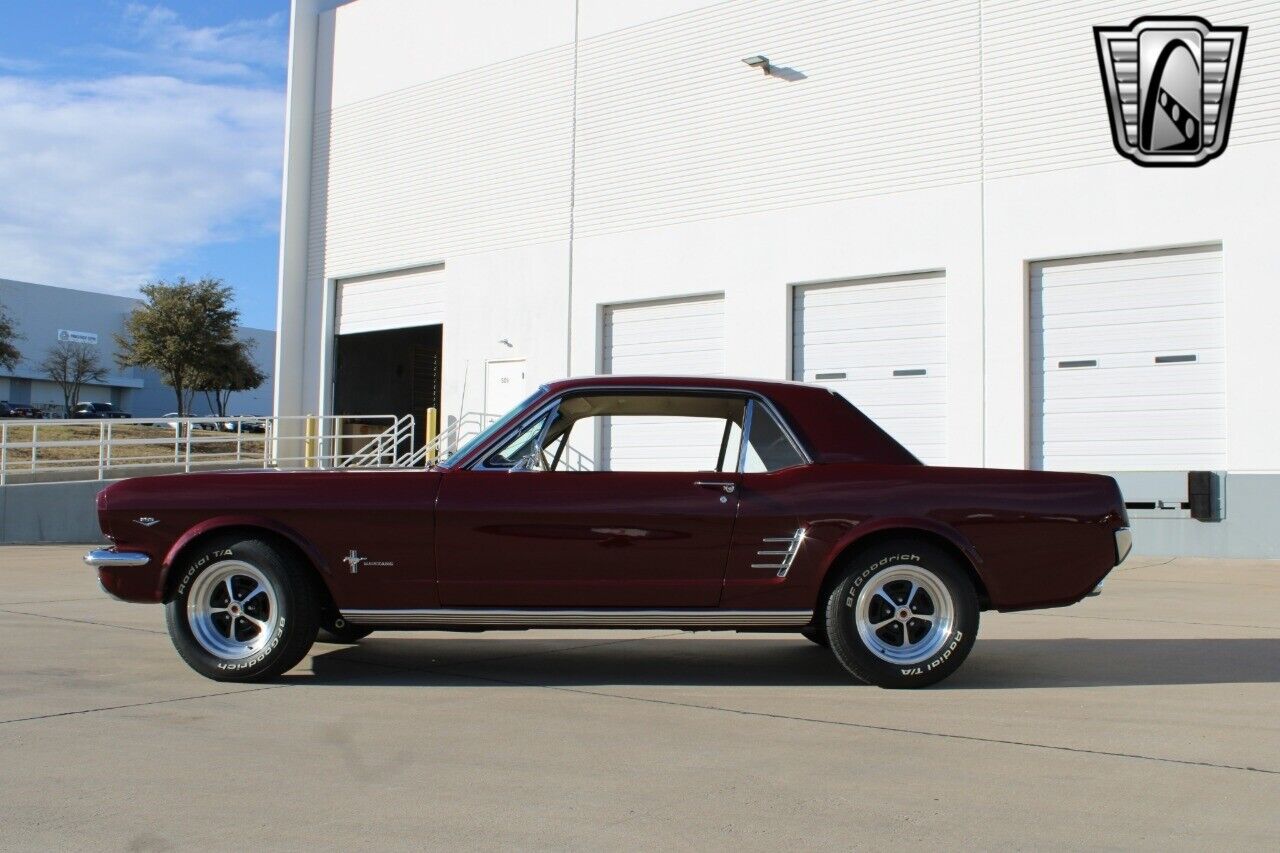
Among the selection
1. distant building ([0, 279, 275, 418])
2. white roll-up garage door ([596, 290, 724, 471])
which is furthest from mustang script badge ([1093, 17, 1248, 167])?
distant building ([0, 279, 275, 418])

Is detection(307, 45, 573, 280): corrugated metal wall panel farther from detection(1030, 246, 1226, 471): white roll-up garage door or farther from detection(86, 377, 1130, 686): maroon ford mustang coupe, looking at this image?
detection(86, 377, 1130, 686): maroon ford mustang coupe

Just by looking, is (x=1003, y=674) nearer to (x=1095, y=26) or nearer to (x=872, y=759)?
(x=872, y=759)

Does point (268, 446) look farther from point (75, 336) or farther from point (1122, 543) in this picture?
point (75, 336)

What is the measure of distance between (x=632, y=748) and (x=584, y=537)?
1.37 metres

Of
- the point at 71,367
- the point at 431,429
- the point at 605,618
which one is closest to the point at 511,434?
the point at 605,618

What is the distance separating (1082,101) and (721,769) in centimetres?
1514

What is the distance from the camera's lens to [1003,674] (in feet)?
21.4

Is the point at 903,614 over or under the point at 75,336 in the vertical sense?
under

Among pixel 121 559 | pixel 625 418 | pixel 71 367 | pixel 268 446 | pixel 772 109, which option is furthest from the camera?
pixel 71 367

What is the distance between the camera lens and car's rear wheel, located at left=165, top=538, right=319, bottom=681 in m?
5.90

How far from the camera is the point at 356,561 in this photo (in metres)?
5.91

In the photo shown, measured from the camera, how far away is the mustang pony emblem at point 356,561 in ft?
19.4

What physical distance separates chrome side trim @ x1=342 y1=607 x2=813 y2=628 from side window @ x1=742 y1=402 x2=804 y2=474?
71 centimetres

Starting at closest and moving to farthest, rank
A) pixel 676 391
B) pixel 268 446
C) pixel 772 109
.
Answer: pixel 676 391 → pixel 772 109 → pixel 268 446
